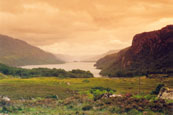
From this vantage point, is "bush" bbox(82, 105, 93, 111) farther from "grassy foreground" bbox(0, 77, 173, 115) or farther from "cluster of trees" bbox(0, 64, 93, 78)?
"cluster of trees" bbox(0, 64, 93, 78)

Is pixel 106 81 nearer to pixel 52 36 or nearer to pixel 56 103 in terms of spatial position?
pixel 56 103

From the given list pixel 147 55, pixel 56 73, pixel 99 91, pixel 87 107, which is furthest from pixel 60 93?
pixel 56 73

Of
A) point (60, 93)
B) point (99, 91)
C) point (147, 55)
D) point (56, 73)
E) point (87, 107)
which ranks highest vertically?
point (147, 55)

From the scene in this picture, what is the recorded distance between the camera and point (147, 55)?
11422mm

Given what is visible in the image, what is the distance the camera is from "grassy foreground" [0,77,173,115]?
10570 mm

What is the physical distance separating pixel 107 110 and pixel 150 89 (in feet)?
10.4

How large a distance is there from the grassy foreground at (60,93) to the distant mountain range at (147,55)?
1.80 feet

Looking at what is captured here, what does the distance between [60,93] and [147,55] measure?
615 cm

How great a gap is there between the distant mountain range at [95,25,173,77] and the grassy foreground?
0.55 metres

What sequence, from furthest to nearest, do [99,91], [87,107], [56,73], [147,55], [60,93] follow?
[56,73] < [60,93] < [99,91] < [147,55] < [87,107]

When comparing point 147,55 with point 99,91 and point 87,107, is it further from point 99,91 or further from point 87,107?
point 87,107

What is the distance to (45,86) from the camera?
1557cm

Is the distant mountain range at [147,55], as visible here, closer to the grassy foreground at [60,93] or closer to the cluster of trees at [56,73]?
the grassy foreground at [60,93]

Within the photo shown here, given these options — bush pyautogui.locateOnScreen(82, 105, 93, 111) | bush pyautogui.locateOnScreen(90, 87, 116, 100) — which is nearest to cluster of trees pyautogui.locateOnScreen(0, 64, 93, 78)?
bush pyautogui.locateOnScreen(90, 87, 116, 100)
